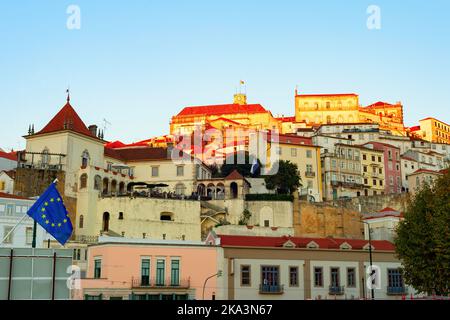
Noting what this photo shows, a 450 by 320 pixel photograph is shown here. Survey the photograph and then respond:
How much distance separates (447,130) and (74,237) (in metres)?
117

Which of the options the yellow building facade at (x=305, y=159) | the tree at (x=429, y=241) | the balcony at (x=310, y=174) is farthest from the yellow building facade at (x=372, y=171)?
the tree at (x=429, y=241)

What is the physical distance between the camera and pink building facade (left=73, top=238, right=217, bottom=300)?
4716 cm

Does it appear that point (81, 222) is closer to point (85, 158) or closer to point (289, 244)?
point (85, 158)

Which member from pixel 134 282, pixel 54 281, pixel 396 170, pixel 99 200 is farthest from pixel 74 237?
pixel 396 170

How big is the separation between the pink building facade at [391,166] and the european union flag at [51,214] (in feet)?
291

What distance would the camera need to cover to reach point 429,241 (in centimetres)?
4006

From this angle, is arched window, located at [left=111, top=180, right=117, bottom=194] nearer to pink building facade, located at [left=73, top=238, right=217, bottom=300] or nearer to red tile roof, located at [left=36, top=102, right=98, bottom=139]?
red tile roof, located at [left=36, top=102, right=98, bottom=139]

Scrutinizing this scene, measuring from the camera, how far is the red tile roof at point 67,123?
7644 centimetres

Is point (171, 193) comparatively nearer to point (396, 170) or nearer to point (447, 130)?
point (396, 170)

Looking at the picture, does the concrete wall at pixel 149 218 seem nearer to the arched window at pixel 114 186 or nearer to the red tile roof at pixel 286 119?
the arched window at pixel 114 186

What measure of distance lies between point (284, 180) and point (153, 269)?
40.6 meters

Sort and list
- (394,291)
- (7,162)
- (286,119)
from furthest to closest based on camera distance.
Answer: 1. (286,119)
2. (7,162)
3. (394,291)

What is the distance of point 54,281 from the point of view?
1691cm

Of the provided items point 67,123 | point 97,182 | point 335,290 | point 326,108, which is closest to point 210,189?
point 97,182
